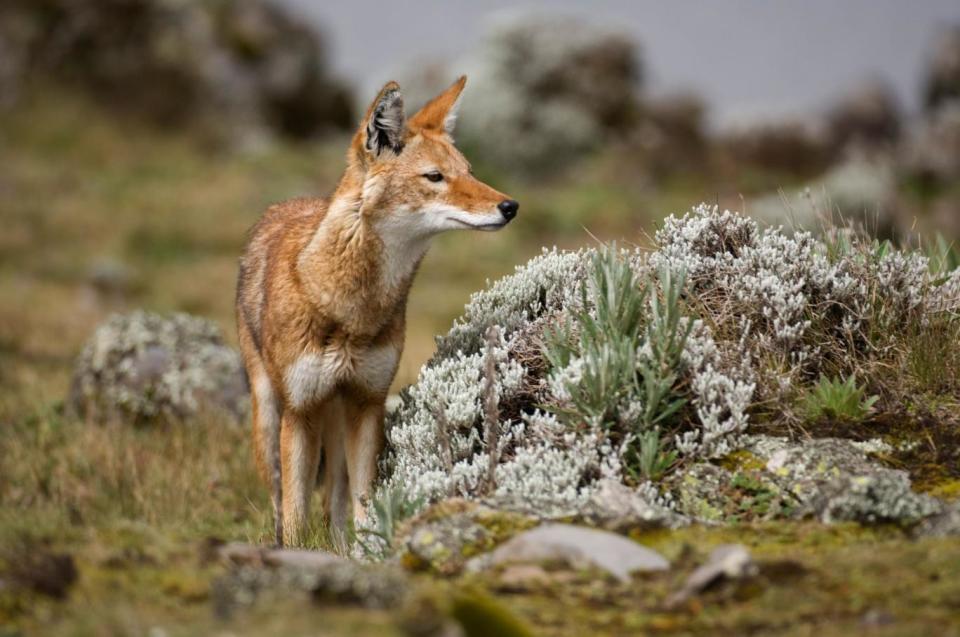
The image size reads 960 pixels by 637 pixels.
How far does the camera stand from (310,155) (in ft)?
89.6

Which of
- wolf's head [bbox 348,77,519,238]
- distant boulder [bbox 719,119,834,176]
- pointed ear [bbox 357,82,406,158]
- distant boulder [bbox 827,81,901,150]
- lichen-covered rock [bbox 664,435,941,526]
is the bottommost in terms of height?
lichen-covered rock [bbox 664,435,941,526]

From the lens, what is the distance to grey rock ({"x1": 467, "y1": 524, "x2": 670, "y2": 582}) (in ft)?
12.2

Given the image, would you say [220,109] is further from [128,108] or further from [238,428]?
[238,428]

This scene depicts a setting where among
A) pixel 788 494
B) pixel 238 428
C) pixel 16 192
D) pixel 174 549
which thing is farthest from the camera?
pixel 16 192

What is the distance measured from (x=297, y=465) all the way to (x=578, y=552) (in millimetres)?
2471

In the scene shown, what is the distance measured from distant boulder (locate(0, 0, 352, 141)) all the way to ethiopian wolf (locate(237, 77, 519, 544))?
24.0m

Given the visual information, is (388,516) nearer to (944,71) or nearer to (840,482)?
(840,482)

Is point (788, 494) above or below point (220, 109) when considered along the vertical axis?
below

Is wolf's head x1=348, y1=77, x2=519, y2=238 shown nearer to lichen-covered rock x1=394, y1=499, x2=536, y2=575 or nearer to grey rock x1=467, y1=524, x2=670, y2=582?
lichen-covered rock x1=394, y1=499, x2=536, y2=575

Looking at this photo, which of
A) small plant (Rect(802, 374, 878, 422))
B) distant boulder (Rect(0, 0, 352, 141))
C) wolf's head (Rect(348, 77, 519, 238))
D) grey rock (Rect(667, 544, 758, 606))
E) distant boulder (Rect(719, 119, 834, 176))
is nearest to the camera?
grey rock (Rect(667, 544, 758, 606))

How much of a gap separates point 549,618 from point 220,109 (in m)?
28.2

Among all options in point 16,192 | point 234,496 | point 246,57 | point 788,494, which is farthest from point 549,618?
point 246,57

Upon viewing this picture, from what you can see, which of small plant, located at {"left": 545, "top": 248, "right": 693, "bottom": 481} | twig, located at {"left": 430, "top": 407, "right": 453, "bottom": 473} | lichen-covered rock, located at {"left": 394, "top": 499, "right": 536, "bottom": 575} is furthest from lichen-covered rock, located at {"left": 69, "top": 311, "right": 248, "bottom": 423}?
lichen-covered rock, located at {"left": 394, "top": 499, "right": 536, "bottom": 575}

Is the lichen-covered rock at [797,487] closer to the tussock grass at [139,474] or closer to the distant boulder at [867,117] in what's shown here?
the tussock grass at [139,474]
